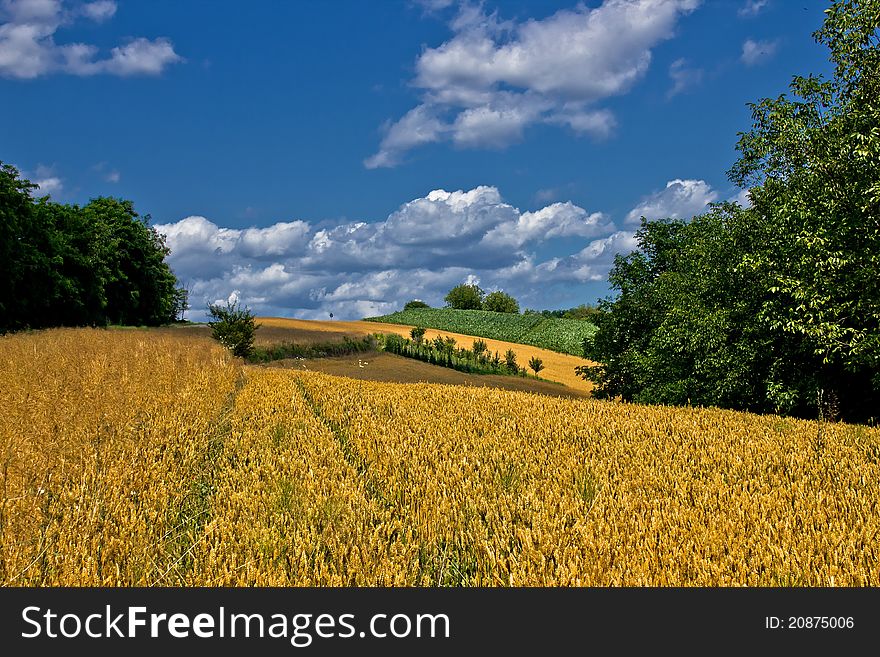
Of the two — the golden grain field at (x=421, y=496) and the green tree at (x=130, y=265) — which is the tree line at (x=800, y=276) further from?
the green tree at (x=130, y=265)

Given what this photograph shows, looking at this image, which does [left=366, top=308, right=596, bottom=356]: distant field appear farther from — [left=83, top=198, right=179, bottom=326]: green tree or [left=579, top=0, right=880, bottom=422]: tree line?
[left=579, top=0, right=880, bottom=422]: tree line

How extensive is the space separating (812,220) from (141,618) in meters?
17.5

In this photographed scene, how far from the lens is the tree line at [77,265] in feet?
143

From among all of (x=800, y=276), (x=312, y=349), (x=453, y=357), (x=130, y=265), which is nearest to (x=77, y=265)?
(x=130, y=265)

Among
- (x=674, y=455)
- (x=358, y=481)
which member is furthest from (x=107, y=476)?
(x=674, y=455)

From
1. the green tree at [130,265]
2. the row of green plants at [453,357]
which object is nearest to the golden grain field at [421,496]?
Answer: the row of green plants at [453,357]

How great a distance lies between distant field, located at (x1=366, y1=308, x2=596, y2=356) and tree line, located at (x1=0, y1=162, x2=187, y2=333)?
3865cm

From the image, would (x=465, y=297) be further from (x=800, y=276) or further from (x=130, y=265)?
(x=800, y=276)

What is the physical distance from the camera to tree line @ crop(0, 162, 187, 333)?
143ft

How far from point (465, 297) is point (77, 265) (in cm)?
10430

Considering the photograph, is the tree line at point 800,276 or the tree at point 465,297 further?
→ the tree at point 465,297

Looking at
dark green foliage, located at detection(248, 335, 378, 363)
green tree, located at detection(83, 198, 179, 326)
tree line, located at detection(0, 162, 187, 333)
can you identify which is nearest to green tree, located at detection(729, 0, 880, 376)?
dark green foliage, located at detection(248, 335, 378, 363)

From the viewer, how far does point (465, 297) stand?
15262cm

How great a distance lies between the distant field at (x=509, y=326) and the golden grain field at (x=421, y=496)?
6236 cm
